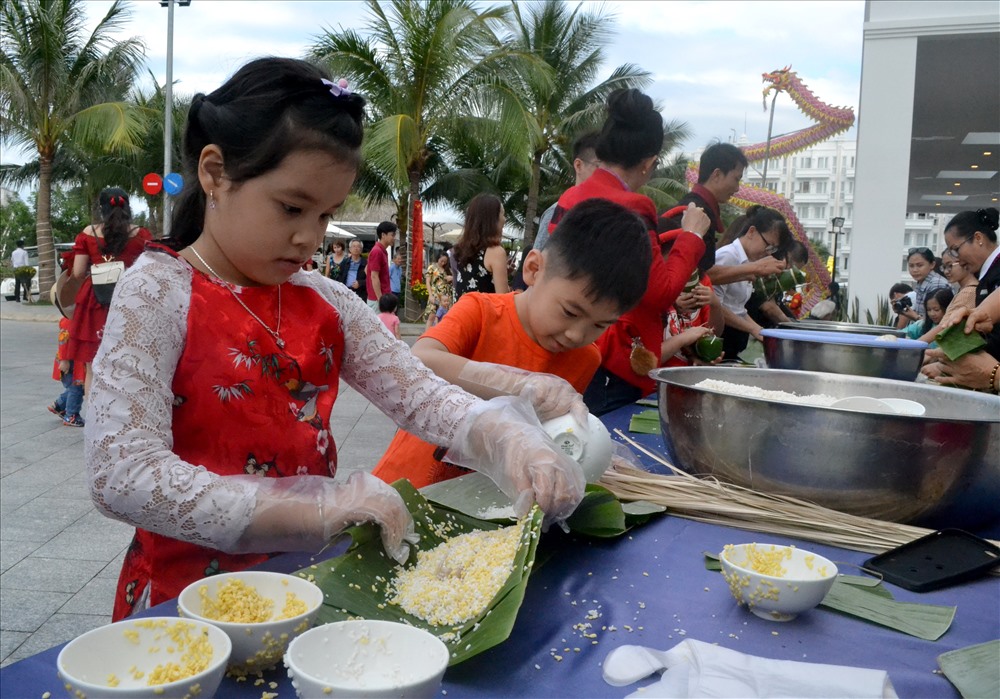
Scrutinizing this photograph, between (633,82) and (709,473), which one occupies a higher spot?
(633,82)

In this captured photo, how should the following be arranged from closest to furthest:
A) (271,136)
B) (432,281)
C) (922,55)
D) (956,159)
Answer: (271,136) → (922,55) → (432,281) → (956,159)

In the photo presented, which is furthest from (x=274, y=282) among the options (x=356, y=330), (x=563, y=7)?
(x=563, y=7)

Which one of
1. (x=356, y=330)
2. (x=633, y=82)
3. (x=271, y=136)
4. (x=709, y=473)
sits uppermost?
(x=633, y=82)

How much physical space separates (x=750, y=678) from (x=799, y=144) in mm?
15541

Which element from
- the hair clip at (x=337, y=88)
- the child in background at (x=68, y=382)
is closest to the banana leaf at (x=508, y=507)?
the hair clip at (x=337, y=88)

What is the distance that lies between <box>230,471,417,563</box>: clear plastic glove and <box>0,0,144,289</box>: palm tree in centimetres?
1524

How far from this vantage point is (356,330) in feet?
4.84

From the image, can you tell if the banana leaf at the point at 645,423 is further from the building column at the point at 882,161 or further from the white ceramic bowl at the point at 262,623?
the building column at the point at 882,161

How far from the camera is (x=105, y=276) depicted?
4852 mm

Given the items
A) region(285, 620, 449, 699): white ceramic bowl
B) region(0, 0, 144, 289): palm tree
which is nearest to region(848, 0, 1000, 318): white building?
region(285, 620, 449, 699): white ceramic bowl

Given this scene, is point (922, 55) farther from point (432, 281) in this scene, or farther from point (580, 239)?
point (580, 239)

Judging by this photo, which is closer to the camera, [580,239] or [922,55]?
[580,239]

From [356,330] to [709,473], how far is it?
0.74m

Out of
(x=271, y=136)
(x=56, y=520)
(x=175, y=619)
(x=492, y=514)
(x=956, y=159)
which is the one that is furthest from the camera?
(x=956, y=159)
